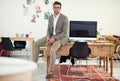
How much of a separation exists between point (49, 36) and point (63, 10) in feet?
8.43

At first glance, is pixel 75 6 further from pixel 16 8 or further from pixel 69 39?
pixel 69 39

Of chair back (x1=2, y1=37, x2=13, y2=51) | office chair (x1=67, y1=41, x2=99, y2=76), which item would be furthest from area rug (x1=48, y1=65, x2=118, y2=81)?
chair back (x1=2, y1=37, x2=13, y2=51)

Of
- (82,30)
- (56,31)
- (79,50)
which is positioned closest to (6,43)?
(56,31)

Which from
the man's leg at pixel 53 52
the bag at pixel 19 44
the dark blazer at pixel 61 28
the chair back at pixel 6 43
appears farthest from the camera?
the bag at pixel 19 44

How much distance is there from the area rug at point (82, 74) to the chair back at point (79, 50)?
1.33ft

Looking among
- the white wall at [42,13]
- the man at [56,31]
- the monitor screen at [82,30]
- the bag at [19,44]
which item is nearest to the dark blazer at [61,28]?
the man at [56,31]

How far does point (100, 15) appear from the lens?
7359 millimetres

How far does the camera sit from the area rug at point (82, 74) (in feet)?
14.6

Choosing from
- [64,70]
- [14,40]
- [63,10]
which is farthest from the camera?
[63,10]

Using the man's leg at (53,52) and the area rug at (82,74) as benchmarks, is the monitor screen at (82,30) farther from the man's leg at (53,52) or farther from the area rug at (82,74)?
the area rug at (82,74)

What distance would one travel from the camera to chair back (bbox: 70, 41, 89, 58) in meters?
4.45

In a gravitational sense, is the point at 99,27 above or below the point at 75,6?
below

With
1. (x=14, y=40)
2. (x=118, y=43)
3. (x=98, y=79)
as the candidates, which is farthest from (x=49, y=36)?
(x=118, y=43)

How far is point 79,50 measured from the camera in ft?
14.7
